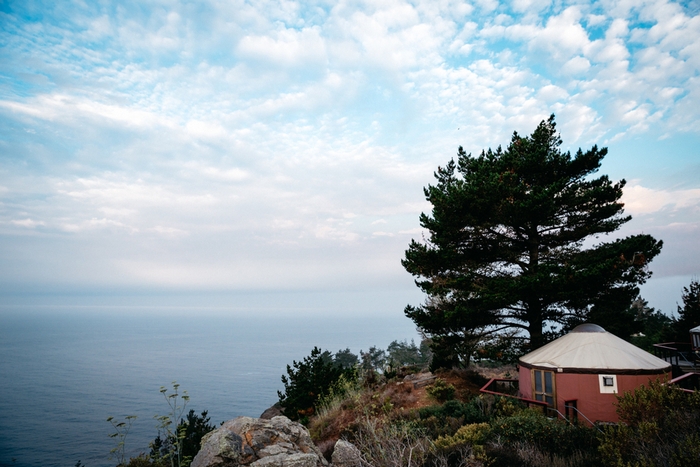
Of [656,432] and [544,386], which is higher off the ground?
[656,432]

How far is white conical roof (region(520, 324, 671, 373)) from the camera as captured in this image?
934 cm

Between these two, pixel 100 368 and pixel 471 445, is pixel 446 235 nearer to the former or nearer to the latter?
pixel 471 445

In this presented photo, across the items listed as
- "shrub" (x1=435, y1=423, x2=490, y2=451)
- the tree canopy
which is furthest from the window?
"shrub" (x1=435, y1=423, x2=490, y2=451)

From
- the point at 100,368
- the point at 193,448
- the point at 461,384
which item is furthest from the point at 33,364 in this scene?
the point at 461,384

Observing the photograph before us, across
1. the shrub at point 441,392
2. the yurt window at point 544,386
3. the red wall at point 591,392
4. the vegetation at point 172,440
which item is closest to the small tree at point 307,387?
the vegetation at point 172,440

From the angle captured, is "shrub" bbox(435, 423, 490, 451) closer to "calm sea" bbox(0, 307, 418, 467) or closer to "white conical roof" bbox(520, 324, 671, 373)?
"white conical roof" bbox(520, 324, 671, 373)

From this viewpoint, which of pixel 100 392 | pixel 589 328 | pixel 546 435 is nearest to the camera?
pixel 546 435

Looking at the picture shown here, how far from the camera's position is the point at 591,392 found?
9.28 meters

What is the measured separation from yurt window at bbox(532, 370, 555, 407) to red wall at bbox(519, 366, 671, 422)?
0.56ft

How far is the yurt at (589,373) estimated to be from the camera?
360 inches

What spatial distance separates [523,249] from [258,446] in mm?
10577

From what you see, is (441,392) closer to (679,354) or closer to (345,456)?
(345,456)

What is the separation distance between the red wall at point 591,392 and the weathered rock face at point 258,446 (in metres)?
6.96

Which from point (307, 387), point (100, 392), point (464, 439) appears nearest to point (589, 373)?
point (464, 439)
